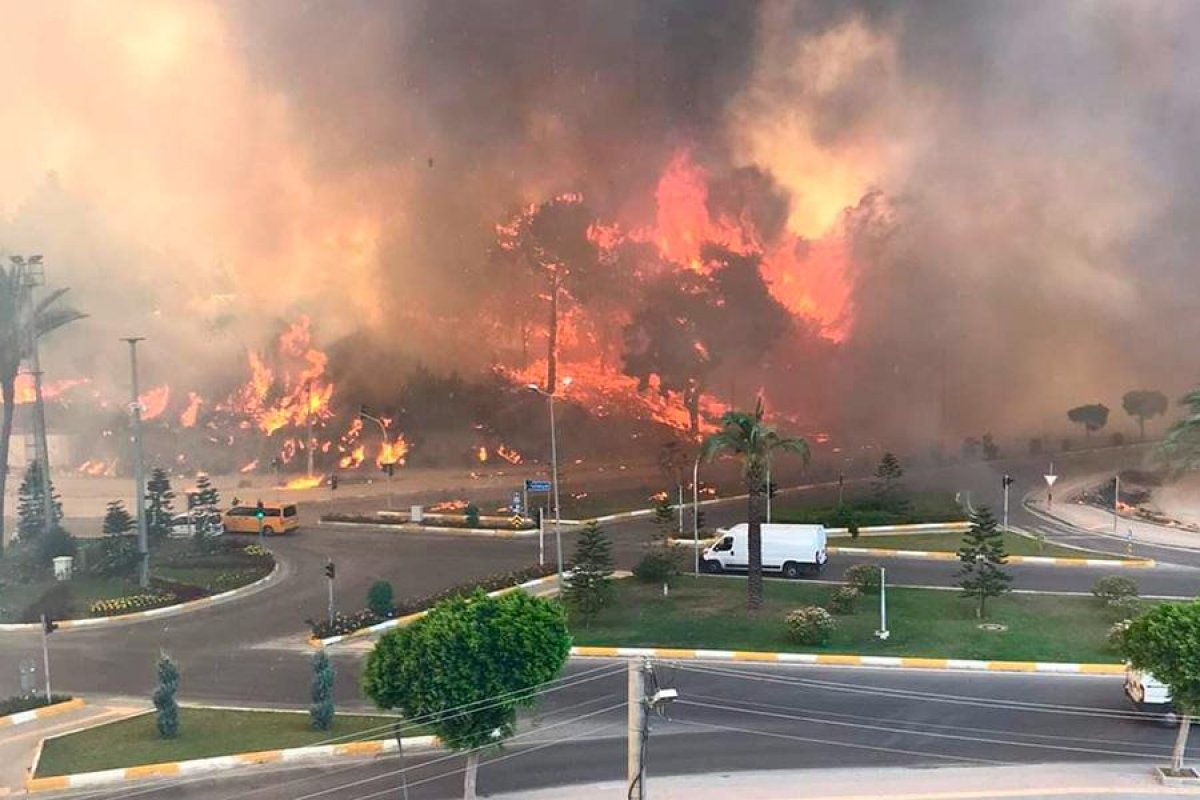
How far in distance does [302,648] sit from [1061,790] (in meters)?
18.5

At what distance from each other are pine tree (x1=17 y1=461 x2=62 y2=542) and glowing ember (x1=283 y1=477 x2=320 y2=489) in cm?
1659

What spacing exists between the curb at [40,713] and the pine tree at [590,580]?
1222 cm

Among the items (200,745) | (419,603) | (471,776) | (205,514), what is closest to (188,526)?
(205,514)

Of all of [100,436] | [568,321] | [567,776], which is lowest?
[567,776]

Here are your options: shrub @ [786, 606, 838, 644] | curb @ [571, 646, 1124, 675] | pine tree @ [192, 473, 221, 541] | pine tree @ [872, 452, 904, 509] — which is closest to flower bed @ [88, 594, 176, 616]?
pine tree @ [192, 473, 221, 541]

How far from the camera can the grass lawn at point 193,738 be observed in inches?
667

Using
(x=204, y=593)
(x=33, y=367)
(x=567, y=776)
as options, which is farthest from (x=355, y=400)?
(x=567, y=776)

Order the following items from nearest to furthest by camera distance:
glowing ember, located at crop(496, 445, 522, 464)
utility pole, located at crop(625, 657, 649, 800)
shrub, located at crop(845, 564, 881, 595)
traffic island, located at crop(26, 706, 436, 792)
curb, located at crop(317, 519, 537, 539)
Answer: utility pole, located at crop(625, 657, 649, 800), traffic island, located at crop(26, 706, 436, 792), shrub, located at crop(845, 564, 881, 595), curb, located at crop(317, 519, 537, 539), glowing ember, located at crop(496, 445, 522, 464)

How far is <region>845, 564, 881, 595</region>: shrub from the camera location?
27609 mm

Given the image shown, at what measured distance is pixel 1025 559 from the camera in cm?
3297

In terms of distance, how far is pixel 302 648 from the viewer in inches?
986

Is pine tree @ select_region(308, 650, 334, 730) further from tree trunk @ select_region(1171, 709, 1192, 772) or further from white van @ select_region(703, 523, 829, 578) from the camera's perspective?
white van @ select_region(703, 523, 829, 578)

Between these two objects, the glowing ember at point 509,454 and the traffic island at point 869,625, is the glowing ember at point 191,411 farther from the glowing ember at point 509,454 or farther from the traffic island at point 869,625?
the traffic island at point 869,625

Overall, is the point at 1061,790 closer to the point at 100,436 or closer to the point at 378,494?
the point at 378,494
